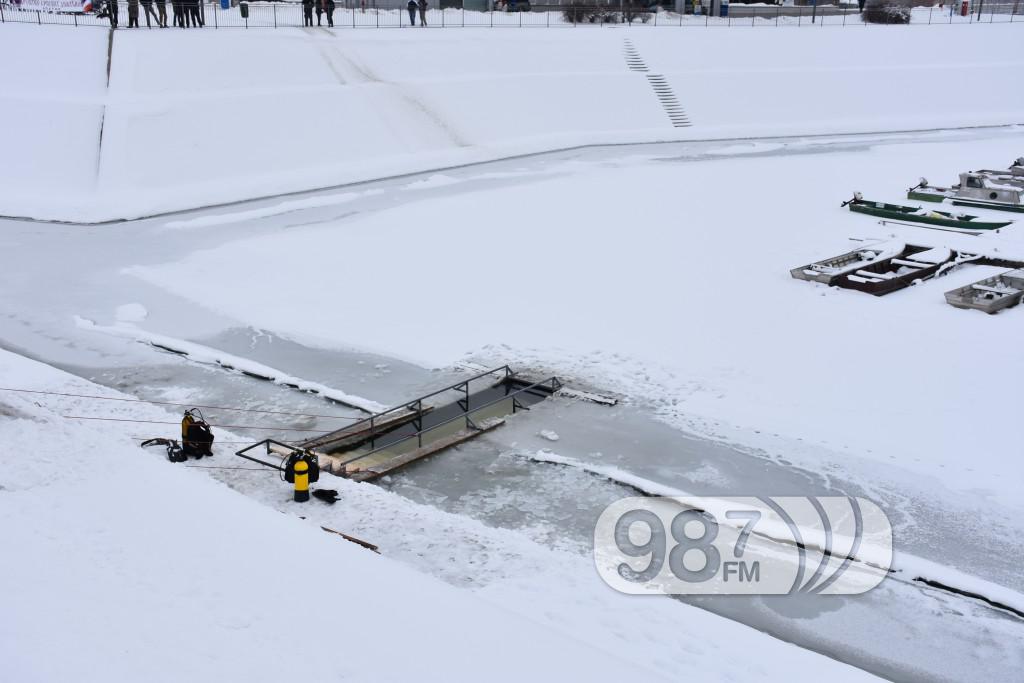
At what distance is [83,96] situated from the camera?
26812 mm

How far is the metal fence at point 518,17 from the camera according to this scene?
3344cm

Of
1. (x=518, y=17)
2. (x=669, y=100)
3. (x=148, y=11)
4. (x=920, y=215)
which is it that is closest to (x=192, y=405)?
(x=920, y=215)

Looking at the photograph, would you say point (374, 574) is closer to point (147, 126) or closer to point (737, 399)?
point (737, 399)

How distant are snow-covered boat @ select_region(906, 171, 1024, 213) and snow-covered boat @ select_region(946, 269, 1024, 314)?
26.0 ft

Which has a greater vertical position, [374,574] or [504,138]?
[504,138]

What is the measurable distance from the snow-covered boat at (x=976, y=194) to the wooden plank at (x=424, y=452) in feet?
56.5

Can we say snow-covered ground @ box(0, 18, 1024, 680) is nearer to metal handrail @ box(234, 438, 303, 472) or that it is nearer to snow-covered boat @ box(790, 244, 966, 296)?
metal handrail @ box(234, 438, 303, 472)

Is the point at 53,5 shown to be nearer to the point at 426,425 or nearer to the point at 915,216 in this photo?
the point at 426,425

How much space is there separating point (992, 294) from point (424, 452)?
10697 millimetres

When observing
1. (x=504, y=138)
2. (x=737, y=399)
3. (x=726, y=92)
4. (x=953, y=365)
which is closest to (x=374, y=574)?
(x=737, y=399)

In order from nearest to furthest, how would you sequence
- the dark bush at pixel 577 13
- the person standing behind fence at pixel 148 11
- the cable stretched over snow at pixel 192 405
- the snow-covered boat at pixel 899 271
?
1. the cable stretched over snow at pixel 192 405
2. the snow-covered boat at pixel 899 271
3. the person standing behind fence at pixel 148 11
4. the dark bush at pixel 577 13

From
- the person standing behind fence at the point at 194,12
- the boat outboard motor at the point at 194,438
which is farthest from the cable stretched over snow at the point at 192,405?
the person standing behind fence at the point at 194,12

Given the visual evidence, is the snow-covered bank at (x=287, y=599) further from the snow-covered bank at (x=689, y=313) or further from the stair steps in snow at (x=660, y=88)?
the stair steps in snow at (x=660, y=88)

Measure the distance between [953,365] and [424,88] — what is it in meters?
23.6
